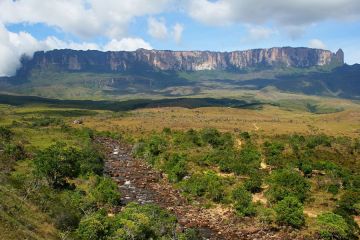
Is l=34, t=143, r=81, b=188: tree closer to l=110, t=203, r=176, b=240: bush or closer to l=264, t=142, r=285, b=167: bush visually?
l=110, t=203, r=176, b=240: bush

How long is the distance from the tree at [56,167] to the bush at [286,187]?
30.2 metres

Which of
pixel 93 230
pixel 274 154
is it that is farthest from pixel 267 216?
pixel 274 154

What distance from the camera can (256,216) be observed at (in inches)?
2263

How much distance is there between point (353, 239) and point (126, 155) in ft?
222

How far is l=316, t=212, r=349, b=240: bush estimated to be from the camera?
48.0m

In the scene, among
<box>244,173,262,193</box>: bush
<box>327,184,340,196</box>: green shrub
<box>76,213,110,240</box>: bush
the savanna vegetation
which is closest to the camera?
the savanna vegetation

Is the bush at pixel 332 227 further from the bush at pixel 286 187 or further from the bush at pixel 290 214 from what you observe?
the bush at pixel 286 187

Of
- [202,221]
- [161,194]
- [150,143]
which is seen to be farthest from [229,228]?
[150,143]

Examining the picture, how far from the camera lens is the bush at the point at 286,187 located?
6119 cm

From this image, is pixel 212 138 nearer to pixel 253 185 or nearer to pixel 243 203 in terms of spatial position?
pixel 253 185

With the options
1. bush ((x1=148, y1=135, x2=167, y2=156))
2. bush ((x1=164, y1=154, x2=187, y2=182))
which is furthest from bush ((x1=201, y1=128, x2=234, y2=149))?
bush ((x1=164, y1=154, x2=187, y2=182))

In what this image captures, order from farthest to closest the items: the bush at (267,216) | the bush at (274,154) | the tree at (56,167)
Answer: the bush at (274,154)
the tree at (56,167)
the bush at (267,216)

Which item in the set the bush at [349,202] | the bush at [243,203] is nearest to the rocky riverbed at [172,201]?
the bush at [243,203]

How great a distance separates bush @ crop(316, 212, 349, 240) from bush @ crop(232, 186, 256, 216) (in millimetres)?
10090
